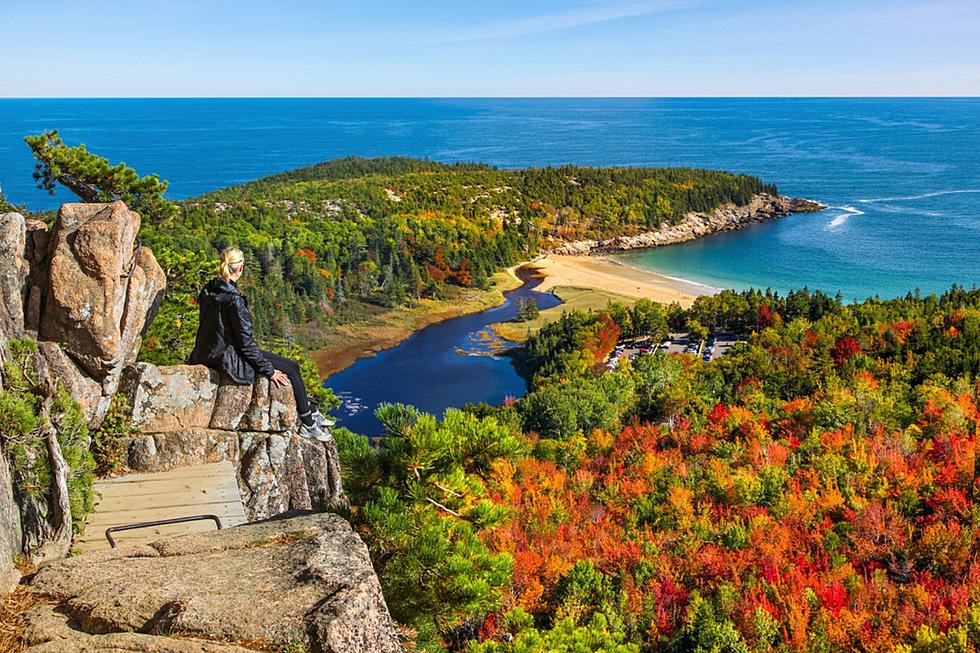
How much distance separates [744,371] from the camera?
37906 mm

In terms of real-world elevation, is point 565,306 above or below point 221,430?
below

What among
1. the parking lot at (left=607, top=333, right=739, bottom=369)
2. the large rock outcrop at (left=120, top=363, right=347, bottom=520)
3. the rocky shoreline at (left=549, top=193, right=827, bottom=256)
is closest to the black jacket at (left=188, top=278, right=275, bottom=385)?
the large rock outcrop at (left=120, top=363, right=347, bottom=520)

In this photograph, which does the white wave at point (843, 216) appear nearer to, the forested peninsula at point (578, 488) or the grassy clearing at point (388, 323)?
the grassy clearing at point (388, 323)

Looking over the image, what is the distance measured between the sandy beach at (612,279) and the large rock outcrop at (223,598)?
63882 mm

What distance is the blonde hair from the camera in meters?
9.65

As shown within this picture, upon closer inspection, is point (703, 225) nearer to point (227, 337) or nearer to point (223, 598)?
point (227, 337)

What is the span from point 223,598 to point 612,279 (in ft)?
250

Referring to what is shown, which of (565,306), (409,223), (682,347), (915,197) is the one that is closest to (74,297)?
(682,347)

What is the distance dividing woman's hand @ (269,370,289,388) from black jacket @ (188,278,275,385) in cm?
7

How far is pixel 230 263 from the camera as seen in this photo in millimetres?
9680

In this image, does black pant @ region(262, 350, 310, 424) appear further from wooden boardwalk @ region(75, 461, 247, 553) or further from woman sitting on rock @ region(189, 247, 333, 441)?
wooden boardwalk @ region(75, 461, 247, 553)

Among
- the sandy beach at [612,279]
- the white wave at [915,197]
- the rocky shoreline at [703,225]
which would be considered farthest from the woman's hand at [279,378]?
the white wave at [915,197]

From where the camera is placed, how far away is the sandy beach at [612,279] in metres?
72.8

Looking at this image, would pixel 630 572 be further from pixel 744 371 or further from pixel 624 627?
pixel 744 371
